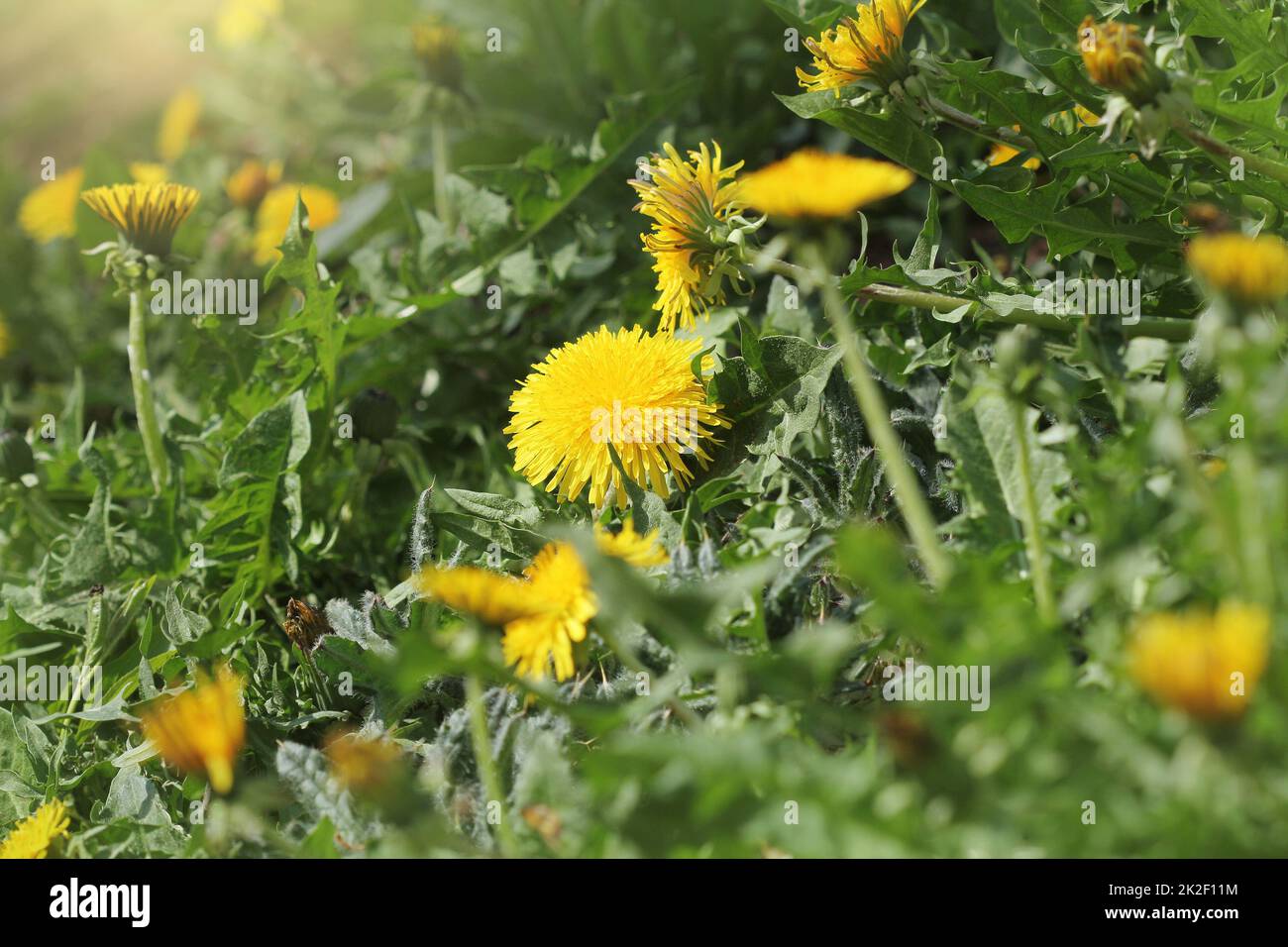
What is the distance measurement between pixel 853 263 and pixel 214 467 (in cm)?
143

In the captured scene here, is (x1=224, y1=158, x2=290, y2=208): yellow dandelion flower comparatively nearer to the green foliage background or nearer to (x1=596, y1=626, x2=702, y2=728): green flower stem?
the green foliage background

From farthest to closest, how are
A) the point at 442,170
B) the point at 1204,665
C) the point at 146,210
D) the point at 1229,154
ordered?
the point at 442,170
the point at 146,210
the point at 1229,154
the point at 1204,665

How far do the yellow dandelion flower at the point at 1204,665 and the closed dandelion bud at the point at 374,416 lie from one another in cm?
167

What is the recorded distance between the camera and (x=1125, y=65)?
145 centimetres

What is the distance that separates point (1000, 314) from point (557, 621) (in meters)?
0.86

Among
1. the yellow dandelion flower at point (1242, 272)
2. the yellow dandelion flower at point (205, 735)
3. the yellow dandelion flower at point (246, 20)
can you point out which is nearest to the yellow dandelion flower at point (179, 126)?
the yellow dandelion flower at point (246, 20)

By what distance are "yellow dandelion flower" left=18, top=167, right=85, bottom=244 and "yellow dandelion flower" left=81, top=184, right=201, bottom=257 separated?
6.36ft

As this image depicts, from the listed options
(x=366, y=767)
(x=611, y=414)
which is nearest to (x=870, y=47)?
(x=611, y=414)

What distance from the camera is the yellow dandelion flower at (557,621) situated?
1.34 metres

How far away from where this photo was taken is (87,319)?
12.0 feet

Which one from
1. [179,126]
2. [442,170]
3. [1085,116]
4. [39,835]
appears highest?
[179,126]

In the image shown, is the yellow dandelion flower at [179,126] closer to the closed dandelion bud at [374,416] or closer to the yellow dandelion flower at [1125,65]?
the closed dandelion bud at [374,416]

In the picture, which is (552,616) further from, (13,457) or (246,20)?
(246,20)

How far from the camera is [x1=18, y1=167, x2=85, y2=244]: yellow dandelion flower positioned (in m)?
3.97
